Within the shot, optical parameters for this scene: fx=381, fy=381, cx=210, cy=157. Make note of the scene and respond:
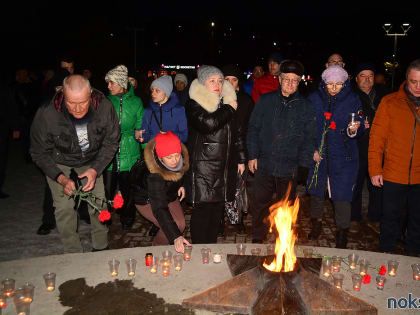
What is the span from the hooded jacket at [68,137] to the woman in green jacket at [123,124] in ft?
3.38

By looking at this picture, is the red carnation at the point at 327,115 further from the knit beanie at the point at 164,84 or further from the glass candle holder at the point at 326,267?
the knit beanie at the point at 164,84

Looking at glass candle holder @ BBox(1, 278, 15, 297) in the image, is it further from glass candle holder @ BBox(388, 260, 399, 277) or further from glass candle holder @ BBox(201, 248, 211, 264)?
glass candle holder @ BBox(388, 260, 399, 277)

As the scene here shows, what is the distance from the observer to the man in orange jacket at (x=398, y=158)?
468 cm

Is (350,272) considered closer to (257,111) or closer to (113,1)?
(257,111)

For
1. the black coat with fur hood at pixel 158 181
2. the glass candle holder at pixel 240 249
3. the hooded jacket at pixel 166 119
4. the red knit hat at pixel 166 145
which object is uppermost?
the hooded jacket at pixel 166 119

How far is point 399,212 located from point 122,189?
160 inches

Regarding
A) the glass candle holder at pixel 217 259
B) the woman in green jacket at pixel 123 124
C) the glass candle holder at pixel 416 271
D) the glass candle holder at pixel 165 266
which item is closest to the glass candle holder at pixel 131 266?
the glass candle holder at pixel 165 266

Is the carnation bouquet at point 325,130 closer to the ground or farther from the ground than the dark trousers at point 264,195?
farther from the ground

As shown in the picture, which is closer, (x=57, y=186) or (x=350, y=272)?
(x=350, y=272)

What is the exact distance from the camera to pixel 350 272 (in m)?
3.88

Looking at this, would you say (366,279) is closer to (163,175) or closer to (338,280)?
(338,280)

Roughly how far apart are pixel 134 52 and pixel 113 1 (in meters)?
15.8

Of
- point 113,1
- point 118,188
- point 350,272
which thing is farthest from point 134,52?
point 350,272

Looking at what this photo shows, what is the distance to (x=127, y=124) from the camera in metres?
5.95
